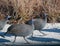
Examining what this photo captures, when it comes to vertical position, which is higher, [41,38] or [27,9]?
[27,9]

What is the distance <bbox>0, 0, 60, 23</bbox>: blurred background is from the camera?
11688 mm

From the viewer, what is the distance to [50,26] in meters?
11.1

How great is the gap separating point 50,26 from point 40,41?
2326mm

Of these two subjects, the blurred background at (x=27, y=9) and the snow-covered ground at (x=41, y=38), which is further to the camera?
the blurred background at (x=27, y=9)

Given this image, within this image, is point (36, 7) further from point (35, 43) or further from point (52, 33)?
point (35, 43)

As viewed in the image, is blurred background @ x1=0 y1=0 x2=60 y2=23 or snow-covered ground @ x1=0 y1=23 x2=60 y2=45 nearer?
snow-covered ground @ x1=0 y1=23 x2=60 y2=45

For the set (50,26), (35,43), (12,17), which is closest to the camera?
(35,43)

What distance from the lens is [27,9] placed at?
11.8 meters

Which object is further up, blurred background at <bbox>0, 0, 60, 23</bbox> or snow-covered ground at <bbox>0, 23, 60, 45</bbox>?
blurred background at <bbox>0, 0, 60, 23</bbox>

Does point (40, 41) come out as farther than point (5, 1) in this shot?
No

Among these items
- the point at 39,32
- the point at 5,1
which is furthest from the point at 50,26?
the point at 5,1

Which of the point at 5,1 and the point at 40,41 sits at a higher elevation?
the point at 5,1

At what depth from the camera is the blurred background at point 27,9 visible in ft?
38.3

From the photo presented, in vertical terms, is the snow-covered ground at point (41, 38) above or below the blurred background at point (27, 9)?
below
